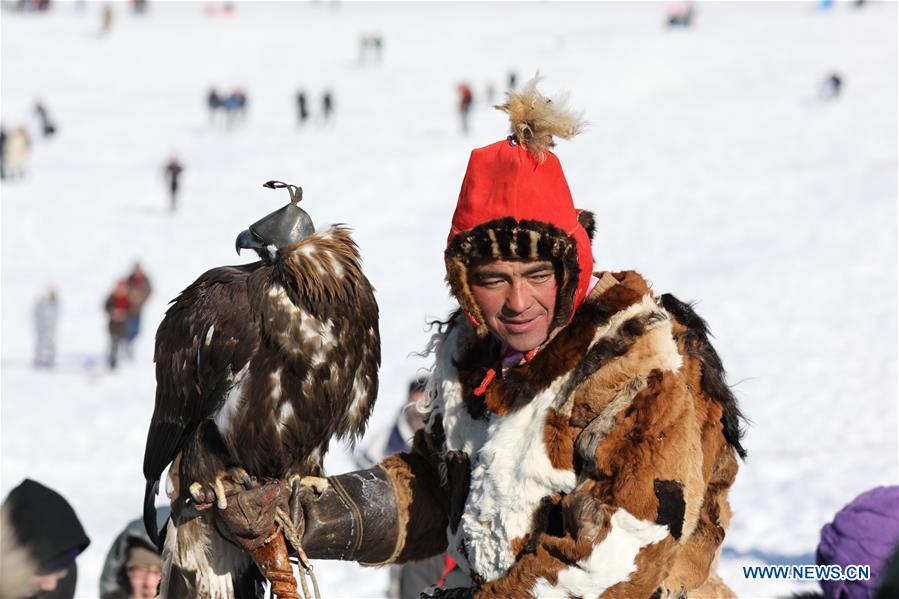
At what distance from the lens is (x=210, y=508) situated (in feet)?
10.3

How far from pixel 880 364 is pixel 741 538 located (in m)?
6.07

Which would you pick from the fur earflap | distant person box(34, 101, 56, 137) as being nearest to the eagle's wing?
the fur earflap

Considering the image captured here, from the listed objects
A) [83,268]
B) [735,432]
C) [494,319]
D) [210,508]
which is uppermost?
[494,319]

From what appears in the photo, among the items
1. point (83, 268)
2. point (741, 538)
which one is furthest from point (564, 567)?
point (83, 268)

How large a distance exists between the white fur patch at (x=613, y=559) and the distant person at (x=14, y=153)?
2596 cm

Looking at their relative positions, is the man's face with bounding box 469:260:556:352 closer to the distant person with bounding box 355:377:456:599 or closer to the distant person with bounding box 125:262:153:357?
the distant person with bounding box 355:377:456:599

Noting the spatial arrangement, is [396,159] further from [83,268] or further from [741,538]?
[741,538]

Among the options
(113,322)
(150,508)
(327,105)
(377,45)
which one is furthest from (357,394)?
(377,45)

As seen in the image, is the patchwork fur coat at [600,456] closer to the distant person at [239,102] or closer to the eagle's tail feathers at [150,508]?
the eagle's tail feathers at [150,508]

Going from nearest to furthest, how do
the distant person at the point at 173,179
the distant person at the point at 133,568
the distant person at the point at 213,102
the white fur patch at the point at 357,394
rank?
the white fur patch at the point at 357,394 → the distant person at the point at 133,568 → the distant person at the point at 173,179 → the distant person at the point at 213,102

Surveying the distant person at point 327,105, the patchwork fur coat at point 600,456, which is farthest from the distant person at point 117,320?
the distant person at point 327,105

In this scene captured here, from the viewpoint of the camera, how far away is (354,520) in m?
3.06

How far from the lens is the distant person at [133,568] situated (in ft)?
14.7

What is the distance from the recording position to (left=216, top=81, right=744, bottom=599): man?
8.06 feet
